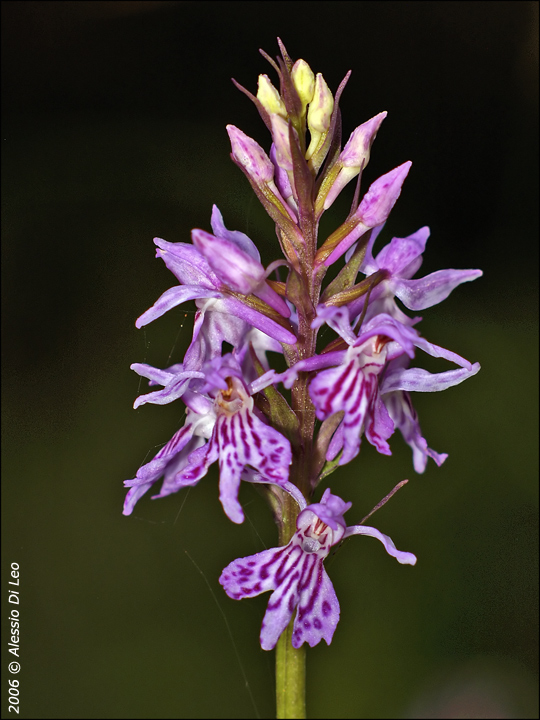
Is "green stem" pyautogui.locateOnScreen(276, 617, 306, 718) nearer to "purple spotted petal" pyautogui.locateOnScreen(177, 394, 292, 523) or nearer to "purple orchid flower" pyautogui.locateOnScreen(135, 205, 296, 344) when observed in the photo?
"purple spotted petal" pyautogui.locateOnScreen(177, 394, 292, 523)

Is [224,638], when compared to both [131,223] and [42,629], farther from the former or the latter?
[131,223]

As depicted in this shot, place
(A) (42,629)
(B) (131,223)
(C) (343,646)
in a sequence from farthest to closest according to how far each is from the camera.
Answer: (C) (343,646)
(A) (42,629)
(B) (131,223)

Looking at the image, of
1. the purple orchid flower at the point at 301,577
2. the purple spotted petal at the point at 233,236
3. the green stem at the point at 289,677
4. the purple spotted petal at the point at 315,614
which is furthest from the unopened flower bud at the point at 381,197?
the green stem at the point at 289,677

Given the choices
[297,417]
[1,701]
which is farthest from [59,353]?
[297,417]

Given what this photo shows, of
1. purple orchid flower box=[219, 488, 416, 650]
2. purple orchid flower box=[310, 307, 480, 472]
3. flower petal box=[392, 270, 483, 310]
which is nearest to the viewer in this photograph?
purple orchid flower box=[310, 307, 480, 472]

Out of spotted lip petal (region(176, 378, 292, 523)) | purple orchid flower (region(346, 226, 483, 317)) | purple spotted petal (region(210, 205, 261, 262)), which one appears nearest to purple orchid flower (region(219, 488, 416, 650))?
spotted lip petal (region(176, 378, 292, 523))

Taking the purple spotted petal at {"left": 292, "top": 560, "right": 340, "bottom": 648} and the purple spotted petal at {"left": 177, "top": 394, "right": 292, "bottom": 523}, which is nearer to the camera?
the purple spotted petal at {"left": 177, "top": 394, "right": 292, "bottom": 523}

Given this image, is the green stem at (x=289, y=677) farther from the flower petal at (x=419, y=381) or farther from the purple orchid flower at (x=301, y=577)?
the flower petal at (x=419, y=381)
